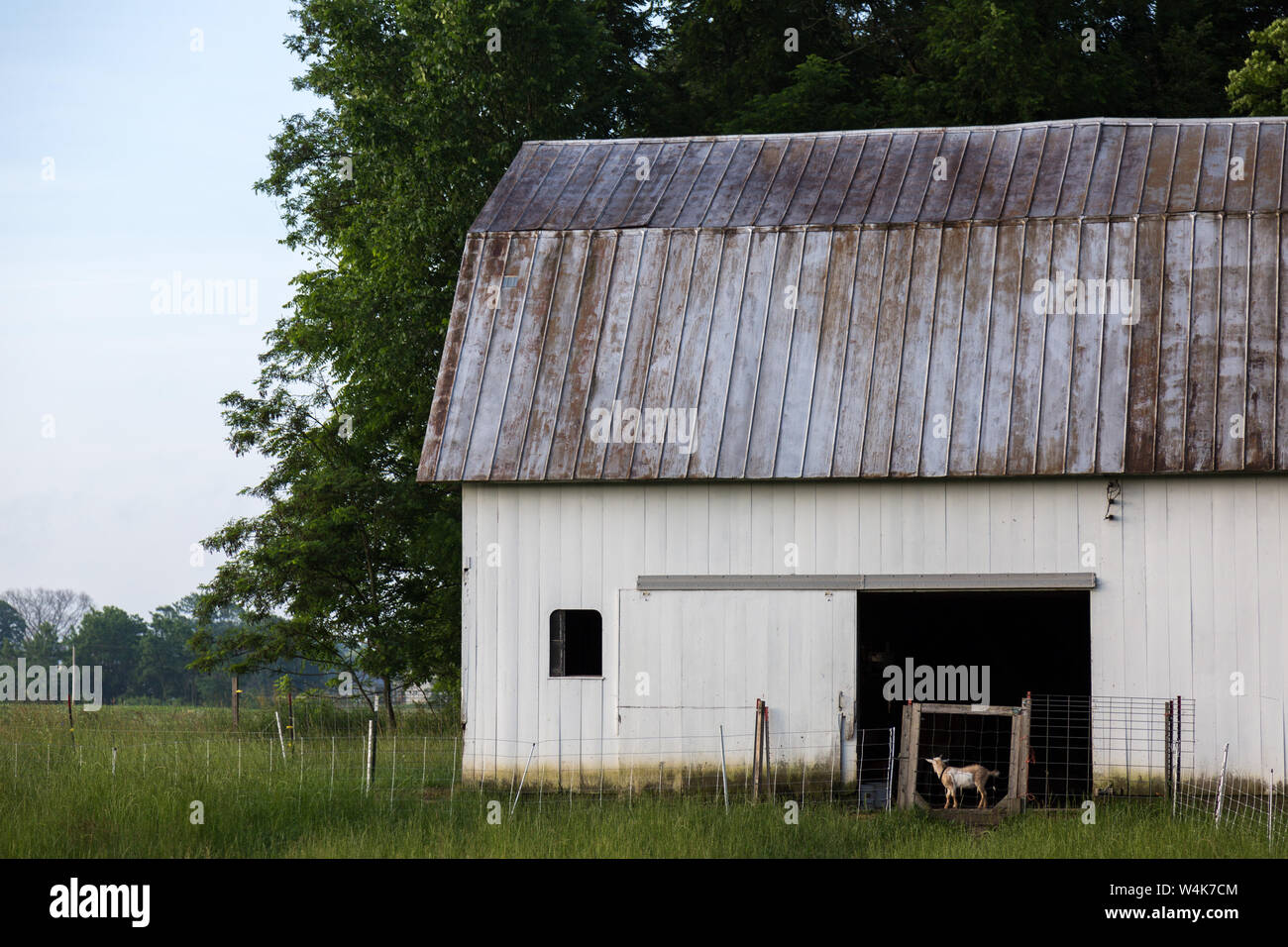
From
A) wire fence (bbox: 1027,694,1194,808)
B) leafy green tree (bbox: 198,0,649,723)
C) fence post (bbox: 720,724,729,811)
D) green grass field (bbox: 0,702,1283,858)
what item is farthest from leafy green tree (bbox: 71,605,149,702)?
wire fence (bbox: 1027,694,1194,808)

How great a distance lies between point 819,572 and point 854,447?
152 centimetres

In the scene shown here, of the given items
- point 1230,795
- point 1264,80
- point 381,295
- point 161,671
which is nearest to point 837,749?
point 1230,795

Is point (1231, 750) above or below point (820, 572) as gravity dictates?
below

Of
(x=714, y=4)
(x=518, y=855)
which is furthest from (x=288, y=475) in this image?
(x=518, y=855)

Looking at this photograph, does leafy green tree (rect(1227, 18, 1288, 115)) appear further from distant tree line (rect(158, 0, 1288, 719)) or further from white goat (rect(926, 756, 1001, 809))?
white goat (rect(926, 756, 1001, 809))

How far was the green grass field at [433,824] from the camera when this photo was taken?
12.2 meters

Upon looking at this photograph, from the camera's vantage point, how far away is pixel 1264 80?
88.8ft

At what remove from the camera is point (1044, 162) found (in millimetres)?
19375

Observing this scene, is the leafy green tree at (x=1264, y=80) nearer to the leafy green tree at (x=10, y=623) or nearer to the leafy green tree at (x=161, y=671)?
the leafy green tree at (x=161, y=671)

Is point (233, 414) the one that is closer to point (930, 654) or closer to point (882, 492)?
point (930, 654)

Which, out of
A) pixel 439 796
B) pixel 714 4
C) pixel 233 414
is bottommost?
pixel 439 796

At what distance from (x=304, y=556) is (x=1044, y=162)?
1710 cm

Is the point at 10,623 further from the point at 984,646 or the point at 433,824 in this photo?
the point at 433,824

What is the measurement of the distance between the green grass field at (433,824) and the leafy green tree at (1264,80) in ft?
55.5
